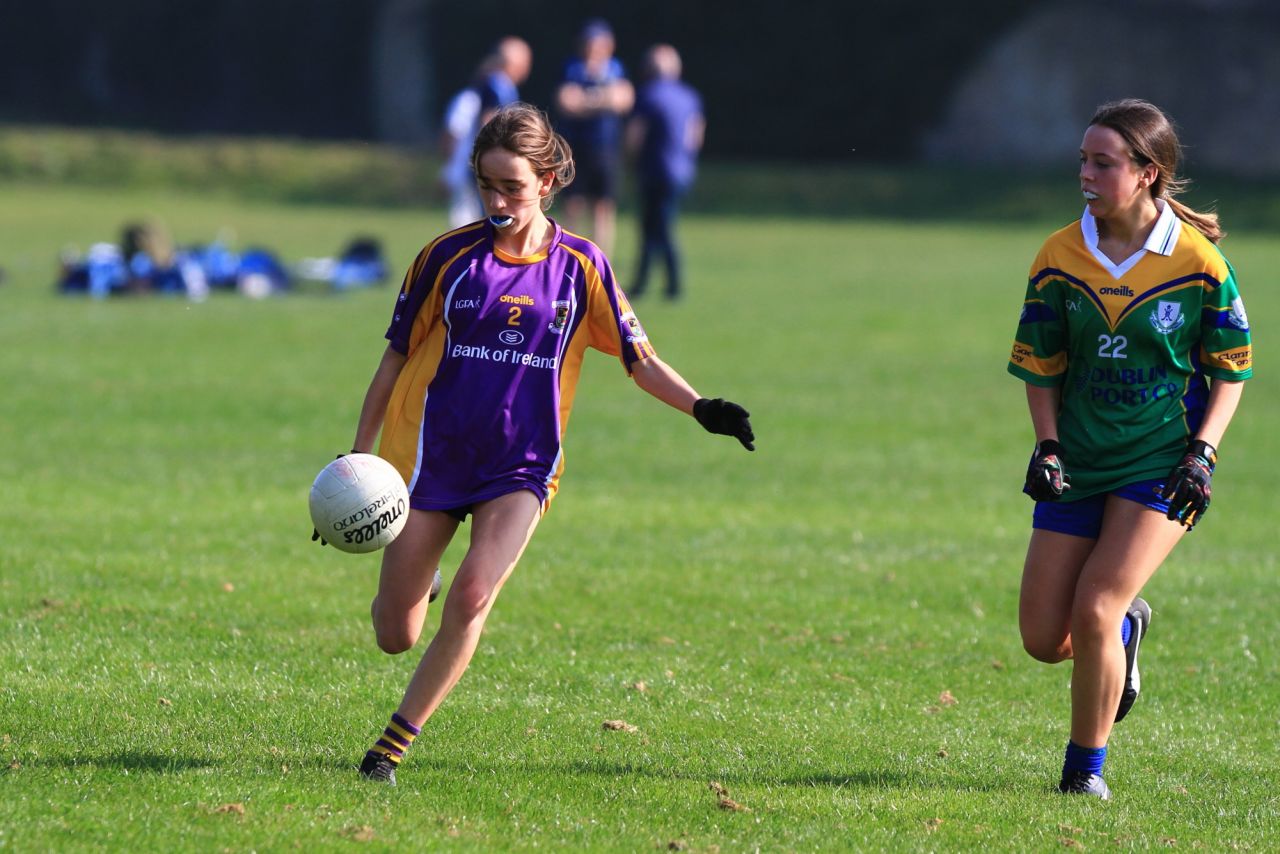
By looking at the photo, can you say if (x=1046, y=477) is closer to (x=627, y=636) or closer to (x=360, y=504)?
(x=360, y=504)

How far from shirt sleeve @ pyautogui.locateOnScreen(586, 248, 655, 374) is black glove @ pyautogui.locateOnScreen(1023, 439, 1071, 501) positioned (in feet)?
4.20

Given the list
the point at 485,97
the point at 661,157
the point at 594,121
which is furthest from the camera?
the point at 594,121

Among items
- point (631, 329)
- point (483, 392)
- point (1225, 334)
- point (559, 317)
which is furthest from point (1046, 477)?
point (483, 392)

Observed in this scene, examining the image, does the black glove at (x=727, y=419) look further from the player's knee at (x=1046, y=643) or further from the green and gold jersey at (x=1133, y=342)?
the player's knee at (x=1046, y=643)

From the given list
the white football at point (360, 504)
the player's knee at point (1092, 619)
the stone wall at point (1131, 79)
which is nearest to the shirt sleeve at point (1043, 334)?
the player's knee at point (1092, 619)

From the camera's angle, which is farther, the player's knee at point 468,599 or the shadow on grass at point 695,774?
the shadow on grass at point 695,774

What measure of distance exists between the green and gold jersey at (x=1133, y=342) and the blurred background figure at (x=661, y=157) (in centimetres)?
1432

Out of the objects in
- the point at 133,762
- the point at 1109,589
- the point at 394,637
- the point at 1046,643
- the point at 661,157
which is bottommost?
the point at 661,157

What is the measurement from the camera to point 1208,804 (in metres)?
5.69

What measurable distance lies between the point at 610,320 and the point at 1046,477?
148 cm

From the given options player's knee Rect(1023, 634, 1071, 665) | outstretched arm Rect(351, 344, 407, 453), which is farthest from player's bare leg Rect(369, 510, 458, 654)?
player's knee Rect(1023, 634, 1071, 665)

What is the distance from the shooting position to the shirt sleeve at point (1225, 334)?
18.1 ft

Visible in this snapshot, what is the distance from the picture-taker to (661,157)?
66.4ft

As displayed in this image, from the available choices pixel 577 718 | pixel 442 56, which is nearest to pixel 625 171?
pixel 442 56
